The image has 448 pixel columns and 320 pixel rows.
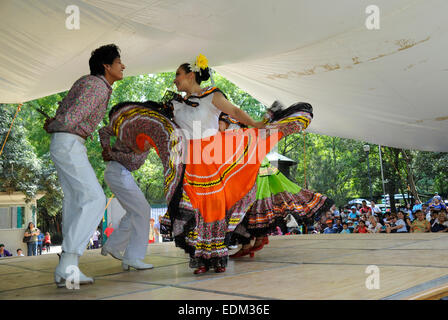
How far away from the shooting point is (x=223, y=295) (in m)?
1.84

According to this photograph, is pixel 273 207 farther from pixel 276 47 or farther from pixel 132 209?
pixel 276 47

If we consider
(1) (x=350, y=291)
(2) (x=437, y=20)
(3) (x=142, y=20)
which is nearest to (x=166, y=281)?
(1) (x=350, y=291)

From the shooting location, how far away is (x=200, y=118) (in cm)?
274

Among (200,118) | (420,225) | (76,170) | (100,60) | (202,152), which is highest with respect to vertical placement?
(100,60)

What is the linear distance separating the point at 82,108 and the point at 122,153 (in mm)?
815

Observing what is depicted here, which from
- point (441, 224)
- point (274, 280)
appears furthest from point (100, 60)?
point (441, 224)

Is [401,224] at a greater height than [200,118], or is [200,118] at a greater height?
[200,118]

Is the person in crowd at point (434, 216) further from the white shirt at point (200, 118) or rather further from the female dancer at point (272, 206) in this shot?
the white shirt at point (200, 118)

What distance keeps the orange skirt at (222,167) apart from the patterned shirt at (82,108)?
0.64 m

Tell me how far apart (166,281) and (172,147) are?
872 mm

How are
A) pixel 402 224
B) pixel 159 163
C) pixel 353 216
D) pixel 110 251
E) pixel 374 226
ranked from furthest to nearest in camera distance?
pixel 159 163
pixel 353 216
pixel 374 226
pixel 402 224
pixel 110 251

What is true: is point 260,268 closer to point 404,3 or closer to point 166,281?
point 166,281

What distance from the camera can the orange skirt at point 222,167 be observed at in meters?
2.67

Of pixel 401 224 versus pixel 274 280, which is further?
pixel 401 224
